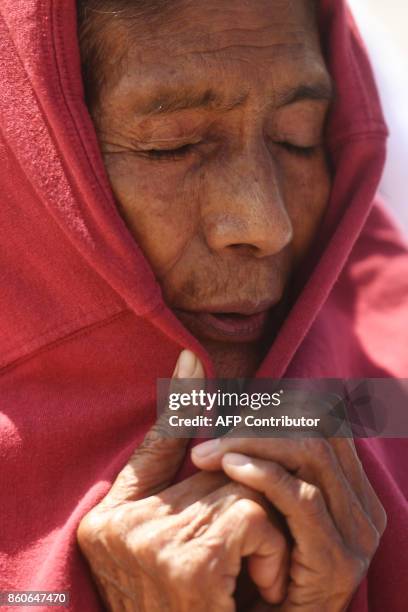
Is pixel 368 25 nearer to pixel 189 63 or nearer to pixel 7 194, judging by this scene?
pixel 189 63

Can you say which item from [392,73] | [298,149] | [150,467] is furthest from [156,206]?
[392,73]

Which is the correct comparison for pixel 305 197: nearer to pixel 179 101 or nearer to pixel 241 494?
pixel 179 101

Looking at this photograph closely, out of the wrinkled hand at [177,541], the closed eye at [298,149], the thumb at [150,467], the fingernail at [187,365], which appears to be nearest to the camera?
the wrinkled hand at [177,541]

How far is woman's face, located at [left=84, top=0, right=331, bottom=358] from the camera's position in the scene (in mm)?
1457

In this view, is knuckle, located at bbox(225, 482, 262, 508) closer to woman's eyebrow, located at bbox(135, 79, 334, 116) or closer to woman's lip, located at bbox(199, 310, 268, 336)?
woman's lip, located at bbox(199, 310, 268, 336)

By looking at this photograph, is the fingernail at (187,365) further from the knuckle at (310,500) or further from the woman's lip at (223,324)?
the knuckle at (310,500)

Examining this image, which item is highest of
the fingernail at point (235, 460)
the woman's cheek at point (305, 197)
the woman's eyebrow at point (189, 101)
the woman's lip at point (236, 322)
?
the woman's eyebrow at point (189, 101)

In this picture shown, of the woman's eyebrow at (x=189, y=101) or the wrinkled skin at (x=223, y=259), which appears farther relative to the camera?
the woman's eyebrow at (x=189, y=101)

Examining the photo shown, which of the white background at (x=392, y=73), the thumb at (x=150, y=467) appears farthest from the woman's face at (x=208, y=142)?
the white background at (x=392, y=73)

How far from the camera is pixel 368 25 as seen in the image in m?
2.77

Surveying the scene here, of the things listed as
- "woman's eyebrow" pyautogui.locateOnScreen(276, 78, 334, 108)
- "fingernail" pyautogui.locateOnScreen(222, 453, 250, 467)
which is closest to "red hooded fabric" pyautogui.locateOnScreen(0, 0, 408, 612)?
"fingernail" pyautogui.locateOnScreen(222, 453, 250, 467)

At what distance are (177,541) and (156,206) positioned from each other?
0.60 m

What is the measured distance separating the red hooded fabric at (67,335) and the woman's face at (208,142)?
0.07 meters

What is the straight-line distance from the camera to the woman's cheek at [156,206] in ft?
4.89
